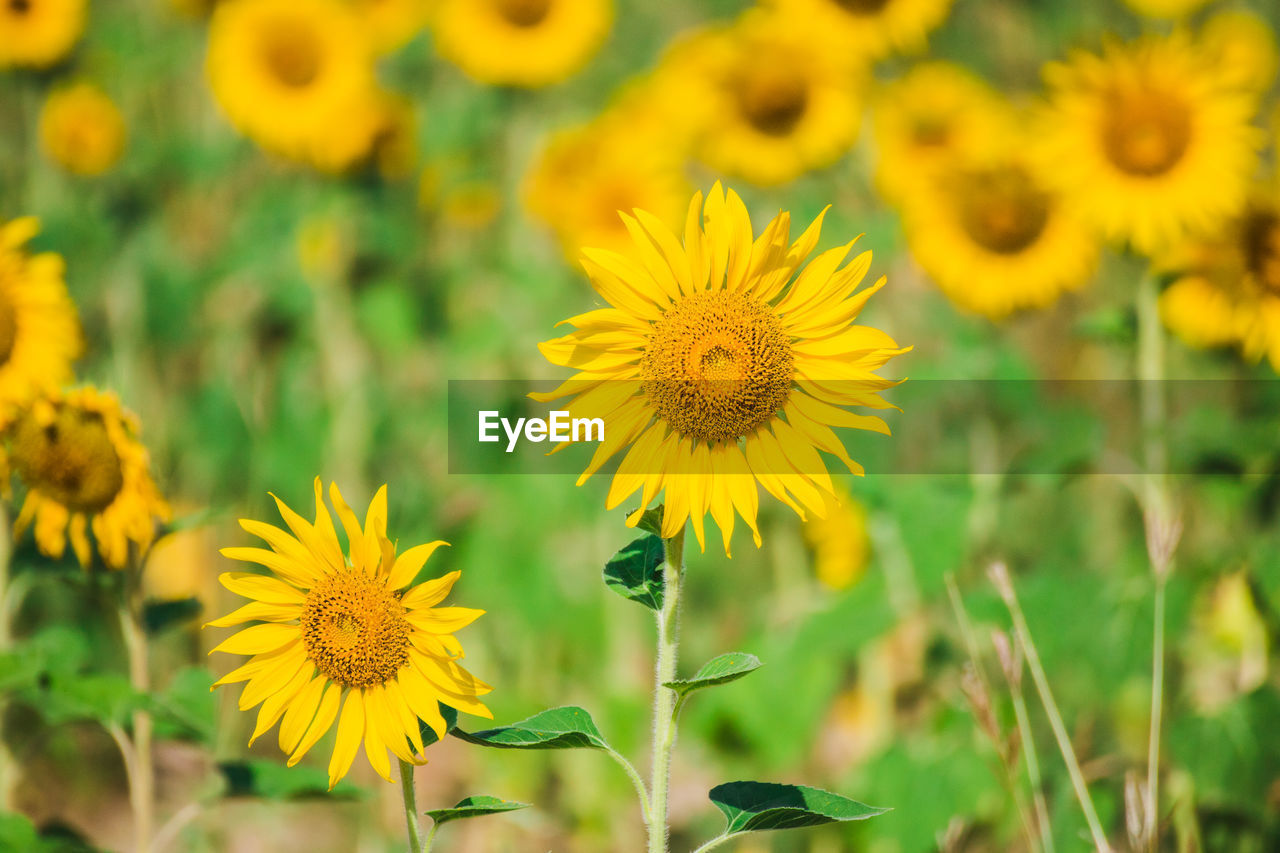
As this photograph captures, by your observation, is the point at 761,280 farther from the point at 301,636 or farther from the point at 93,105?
the point at 93,105

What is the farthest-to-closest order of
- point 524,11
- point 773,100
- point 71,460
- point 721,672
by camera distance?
point 524,11 < point 773,100 < point 71,460 < point 721,672

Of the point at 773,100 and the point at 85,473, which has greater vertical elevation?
the point at 773,100

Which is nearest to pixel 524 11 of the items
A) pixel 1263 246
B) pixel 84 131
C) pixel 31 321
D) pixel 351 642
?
pixel 84 131

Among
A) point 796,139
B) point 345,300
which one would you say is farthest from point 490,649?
point 796,139

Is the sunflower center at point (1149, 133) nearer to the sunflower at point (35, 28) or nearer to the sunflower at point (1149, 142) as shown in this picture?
the sunflower at point (1149, 142)

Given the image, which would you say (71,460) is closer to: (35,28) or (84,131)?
(35,28)

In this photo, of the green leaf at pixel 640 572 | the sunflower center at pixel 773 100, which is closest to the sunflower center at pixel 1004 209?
the sunflower center at pixel 773 100
